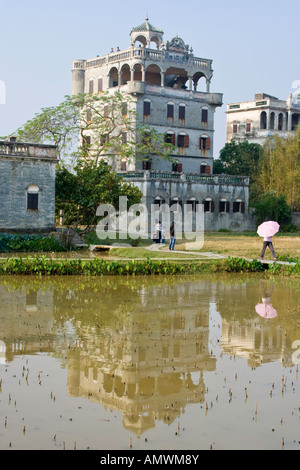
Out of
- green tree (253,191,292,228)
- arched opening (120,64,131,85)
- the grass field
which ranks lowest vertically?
the grass field

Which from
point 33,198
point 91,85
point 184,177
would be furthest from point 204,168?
point 33,198

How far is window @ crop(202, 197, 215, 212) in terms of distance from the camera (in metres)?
42.2

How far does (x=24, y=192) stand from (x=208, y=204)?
53.2 feet

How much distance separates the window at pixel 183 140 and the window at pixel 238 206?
580cm

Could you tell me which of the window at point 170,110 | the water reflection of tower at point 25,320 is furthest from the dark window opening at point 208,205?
the water reflection of tower at point 25,320

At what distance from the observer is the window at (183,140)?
45.7 meters

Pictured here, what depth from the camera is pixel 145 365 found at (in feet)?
32.1

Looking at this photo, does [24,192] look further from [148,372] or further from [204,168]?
[148,372]

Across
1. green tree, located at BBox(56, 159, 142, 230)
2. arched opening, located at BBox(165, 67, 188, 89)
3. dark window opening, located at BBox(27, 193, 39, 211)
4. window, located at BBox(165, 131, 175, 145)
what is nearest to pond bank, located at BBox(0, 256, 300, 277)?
dark window opening, located at BBox(27, 193, 39, 211)

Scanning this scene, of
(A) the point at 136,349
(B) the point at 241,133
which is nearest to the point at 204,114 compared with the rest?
(B) the point at 241,133

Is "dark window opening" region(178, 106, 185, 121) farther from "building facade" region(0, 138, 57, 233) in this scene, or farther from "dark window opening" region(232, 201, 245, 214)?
"building facade" region(0, 138, 57, 233)

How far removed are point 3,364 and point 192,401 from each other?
3157 millimetres

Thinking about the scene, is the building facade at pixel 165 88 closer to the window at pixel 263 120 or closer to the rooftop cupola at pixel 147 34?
the rooftop cupola at pixel 147 34

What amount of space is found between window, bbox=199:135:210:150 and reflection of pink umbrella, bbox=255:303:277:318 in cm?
3210
